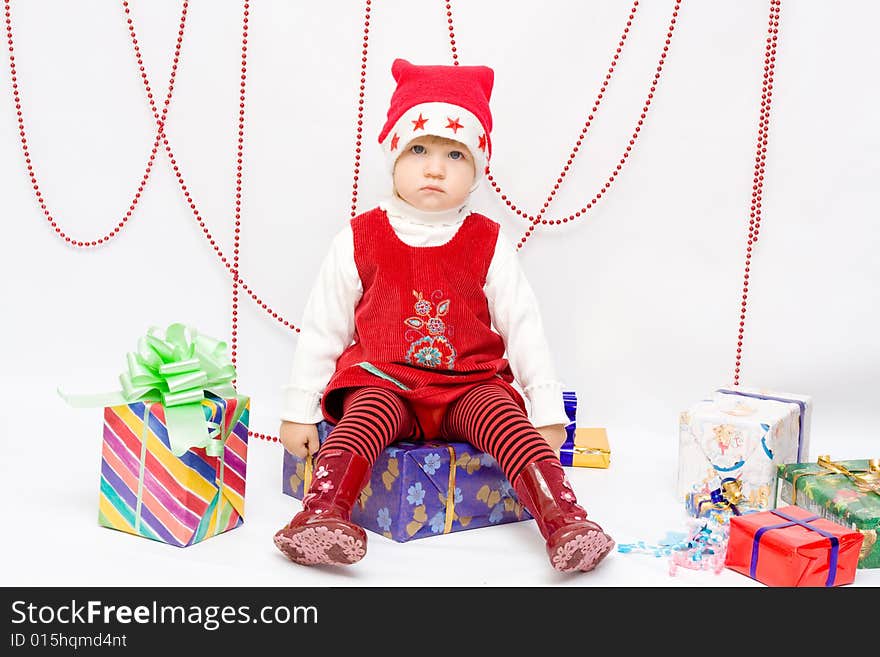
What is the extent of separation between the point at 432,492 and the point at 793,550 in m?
0.58

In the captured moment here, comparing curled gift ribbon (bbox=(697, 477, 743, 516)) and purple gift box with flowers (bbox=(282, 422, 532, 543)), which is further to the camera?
curled gift ribbon (bbox=(697, 477, 743, 516))

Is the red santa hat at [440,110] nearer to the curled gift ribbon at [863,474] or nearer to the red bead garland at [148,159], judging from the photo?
the red bead garland at [148,159]

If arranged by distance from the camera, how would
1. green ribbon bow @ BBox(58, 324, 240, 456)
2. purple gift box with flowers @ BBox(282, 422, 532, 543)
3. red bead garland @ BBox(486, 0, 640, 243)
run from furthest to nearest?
red bead garland @ BBox(486, 0, 640, 243)
purple gift box with flowers @ BBox(282, 422, 532, 543)
green ribbon bow @ BBox(58, 324, 240, 456)

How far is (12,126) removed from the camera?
2564mm

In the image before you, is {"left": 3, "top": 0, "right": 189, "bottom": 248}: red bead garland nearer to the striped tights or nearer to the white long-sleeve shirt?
the white long-sleeve shirt

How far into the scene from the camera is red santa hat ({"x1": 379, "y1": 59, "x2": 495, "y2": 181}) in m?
1.95

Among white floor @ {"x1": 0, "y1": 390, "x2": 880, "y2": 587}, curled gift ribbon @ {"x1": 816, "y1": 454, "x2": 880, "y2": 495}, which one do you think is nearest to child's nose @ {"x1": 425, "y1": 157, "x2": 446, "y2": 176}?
white floor @ {"x1": 0, "y1": 390, "x2": 880, "y2": 587}

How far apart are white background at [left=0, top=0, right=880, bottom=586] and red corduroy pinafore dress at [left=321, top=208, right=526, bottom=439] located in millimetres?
408

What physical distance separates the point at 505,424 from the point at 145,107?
3.99 feet

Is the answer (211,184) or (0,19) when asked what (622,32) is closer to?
(211,184)

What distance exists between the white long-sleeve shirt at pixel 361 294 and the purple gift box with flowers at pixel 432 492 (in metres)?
0.12

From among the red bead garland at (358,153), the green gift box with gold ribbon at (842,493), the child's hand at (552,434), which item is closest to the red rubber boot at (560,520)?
the child's hand at (552,434)

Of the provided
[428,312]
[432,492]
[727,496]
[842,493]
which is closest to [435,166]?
[428,312]

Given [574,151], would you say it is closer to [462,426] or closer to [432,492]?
[462,426]
